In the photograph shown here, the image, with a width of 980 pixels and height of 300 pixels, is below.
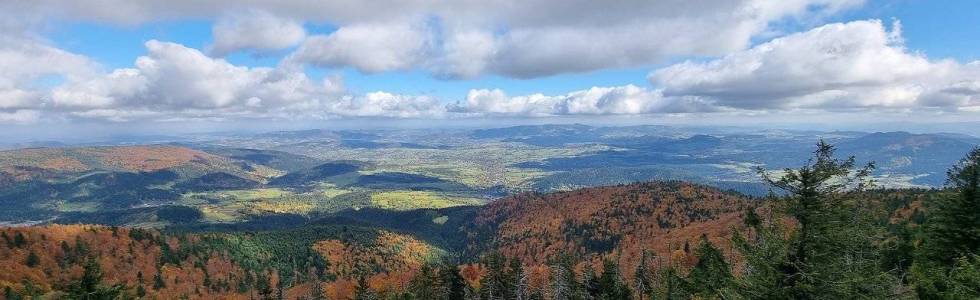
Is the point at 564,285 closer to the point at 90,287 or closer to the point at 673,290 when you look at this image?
the point at 673,290

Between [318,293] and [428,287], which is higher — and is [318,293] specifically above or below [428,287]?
below

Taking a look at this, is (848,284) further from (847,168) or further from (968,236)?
(968,236)

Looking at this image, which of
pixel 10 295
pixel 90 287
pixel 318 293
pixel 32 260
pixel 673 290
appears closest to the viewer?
pixel 90 287

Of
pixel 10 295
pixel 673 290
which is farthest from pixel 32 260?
pixel 673 290

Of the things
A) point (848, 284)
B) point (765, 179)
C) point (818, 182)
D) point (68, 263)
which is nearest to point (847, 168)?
point (818, 182)

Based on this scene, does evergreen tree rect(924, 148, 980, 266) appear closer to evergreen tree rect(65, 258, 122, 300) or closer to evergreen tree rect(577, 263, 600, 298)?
evergreen tree rect(577, 263, 600, 298)

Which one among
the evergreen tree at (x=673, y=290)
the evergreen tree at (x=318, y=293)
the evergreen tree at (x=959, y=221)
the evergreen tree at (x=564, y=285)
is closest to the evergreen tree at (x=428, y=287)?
the evergreen tree at (x=318, y=293)

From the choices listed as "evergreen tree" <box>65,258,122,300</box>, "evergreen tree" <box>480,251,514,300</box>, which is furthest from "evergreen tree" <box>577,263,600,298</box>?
"evergreen tree" <box>65,258,122,300</box>
